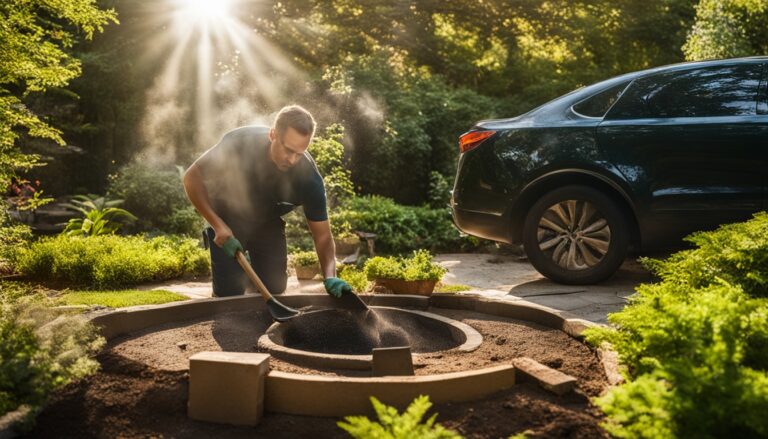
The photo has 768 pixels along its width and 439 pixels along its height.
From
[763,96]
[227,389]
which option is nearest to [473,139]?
[763,96]

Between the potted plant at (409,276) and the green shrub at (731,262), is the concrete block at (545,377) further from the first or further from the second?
the potted plant at (409,276)

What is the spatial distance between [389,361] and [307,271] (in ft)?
14.8

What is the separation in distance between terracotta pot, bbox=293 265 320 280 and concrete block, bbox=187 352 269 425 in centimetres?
468

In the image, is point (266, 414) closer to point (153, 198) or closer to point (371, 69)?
point (153, 198)

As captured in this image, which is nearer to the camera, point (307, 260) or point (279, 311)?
point (279, 311)

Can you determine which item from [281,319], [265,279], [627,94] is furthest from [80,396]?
[627,94]

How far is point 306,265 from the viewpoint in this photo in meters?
7.25

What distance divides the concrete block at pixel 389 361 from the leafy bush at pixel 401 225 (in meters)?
6.60

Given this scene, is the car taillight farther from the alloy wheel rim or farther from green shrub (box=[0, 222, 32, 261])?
green shrub (box=[0, 222, 32, 261])

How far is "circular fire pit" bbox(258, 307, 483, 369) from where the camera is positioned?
3.82m

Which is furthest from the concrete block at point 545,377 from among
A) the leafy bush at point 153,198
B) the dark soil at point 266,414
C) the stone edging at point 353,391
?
the leafy bush at point 153,198

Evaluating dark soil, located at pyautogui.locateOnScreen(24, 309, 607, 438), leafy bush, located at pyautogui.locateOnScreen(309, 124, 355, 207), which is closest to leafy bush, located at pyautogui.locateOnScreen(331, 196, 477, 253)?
leafy bush, located at pyautogui.locateOnScreen(309, 124, 355, 207)

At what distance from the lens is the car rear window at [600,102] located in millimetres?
6105

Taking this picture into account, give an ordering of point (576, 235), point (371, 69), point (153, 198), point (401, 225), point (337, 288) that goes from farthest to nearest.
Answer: point (371, 69) → point (153, 198) → point (401, 225) → point (576, 235) → point (337, 288)
